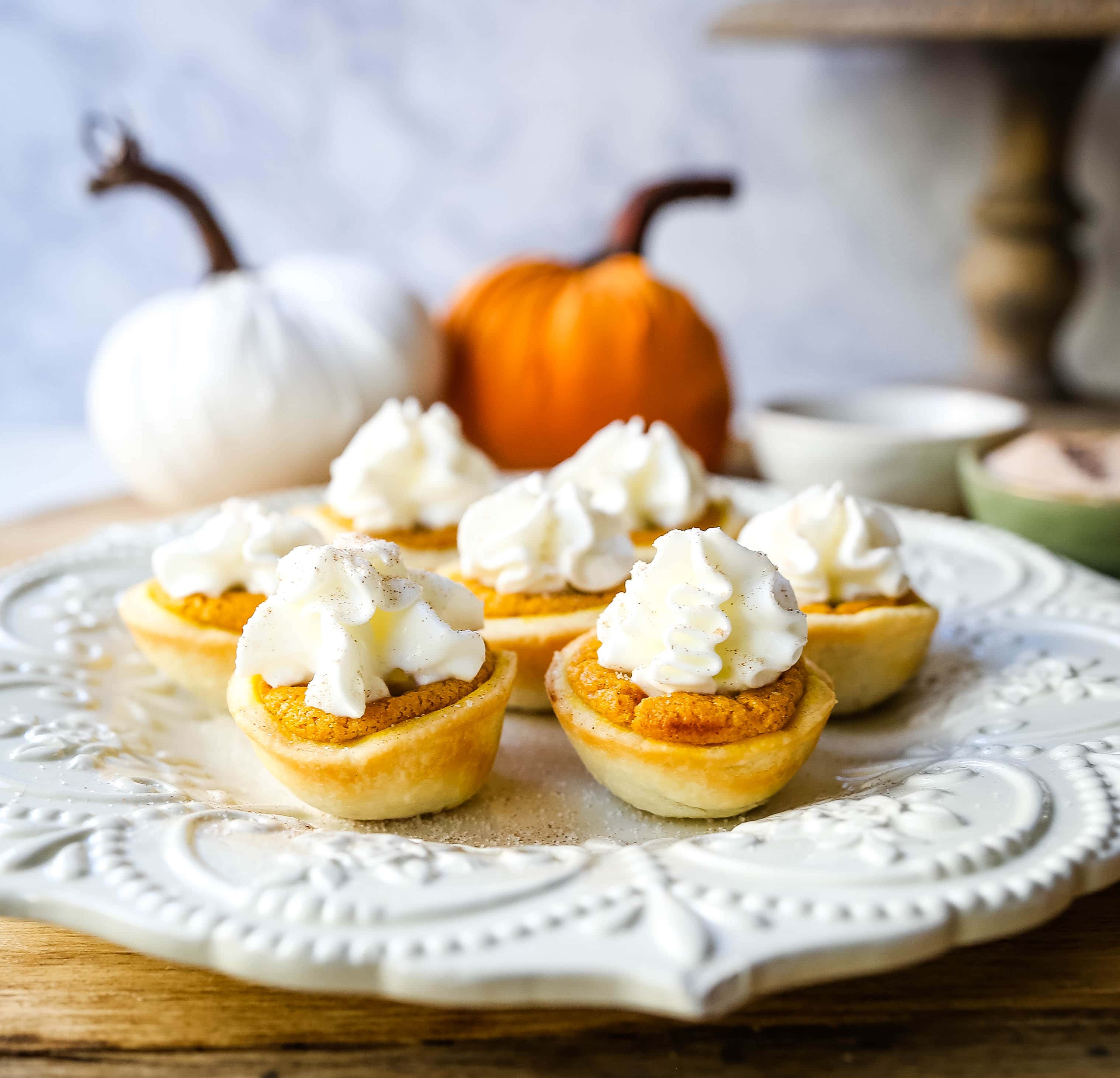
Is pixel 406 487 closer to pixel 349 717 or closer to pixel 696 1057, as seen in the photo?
pixel 349 717

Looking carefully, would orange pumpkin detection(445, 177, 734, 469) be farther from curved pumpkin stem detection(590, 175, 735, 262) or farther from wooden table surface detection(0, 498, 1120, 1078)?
wooden table surface detection(0, 498, 1120, 1078)

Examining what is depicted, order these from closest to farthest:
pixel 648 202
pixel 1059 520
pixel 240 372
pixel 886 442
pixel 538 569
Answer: pixel 538 569
pixel 1059 520
pixel 886 442
pixel 240 372
pixel 648 202

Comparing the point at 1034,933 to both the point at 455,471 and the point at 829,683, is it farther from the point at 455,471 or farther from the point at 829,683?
the point at 455,471

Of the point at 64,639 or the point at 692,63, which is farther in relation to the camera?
the point at 692,63

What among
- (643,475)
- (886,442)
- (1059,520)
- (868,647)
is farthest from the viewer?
(886,442)

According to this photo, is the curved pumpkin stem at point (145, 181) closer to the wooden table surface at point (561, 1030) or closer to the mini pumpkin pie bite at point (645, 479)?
the mini pumpkin pie bite at point (645, 479)

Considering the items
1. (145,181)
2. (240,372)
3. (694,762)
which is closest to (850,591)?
(694,762)

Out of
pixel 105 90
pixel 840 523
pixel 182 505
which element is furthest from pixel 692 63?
pixel 840 523
